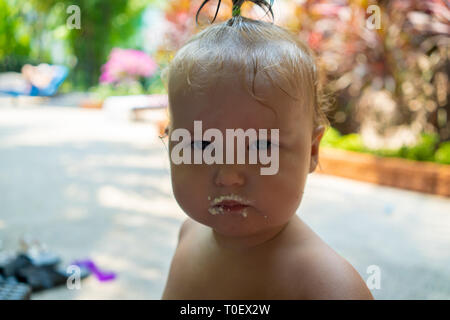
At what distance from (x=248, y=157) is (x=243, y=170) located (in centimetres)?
3

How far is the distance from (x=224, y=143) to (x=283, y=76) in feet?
0.59

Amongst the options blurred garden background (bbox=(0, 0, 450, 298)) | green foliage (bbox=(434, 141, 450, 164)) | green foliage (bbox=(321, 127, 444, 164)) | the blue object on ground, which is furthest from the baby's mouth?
the blue object on ground

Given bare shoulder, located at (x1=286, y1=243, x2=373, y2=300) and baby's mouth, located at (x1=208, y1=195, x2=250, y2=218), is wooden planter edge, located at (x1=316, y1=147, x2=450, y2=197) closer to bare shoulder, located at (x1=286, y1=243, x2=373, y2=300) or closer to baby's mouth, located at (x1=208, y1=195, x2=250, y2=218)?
bare shoulder, located at (x1=286, y1=243, x2=373, y2=300)

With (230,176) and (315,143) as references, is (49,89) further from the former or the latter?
(230,176)

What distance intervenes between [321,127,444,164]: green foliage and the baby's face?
111 inches

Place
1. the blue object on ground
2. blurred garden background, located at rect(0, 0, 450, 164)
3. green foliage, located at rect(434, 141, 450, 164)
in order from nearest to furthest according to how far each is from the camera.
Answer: green foliage, located at rect(434, 141, 450, 164) < blurred garden background, located at rect(0, 0, 450, 164) < the blue object on ground

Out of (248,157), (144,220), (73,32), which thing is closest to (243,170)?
(248,157)

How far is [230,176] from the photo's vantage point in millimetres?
904

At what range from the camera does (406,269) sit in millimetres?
2207

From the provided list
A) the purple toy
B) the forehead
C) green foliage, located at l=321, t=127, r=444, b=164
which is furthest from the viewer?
green foliage, located at l=321, t=127, r=444, b=164

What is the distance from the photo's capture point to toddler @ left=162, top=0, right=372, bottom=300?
91 centimetres

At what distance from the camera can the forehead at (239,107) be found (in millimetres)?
898

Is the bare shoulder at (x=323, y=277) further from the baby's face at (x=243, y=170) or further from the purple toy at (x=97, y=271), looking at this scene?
the purple toy at (x=97, y=271)
